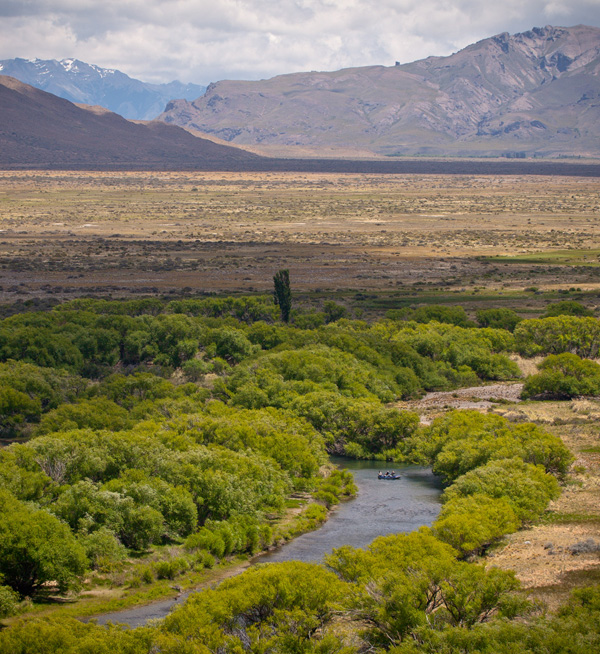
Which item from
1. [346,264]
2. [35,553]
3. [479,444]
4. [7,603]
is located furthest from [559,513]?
[346,264]

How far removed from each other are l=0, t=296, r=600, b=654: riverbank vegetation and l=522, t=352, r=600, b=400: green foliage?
1.56ft

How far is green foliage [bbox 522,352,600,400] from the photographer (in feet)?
225

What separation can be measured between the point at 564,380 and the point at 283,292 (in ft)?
95.7

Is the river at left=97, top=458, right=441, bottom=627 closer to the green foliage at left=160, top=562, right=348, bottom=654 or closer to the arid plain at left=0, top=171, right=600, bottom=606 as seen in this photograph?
the green foliage at left=160, top=562, right=348, bottom=654

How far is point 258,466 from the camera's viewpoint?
4588cm

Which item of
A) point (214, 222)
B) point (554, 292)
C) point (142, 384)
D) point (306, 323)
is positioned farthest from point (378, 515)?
point (214, 222)

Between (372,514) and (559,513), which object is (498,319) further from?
(372,514)

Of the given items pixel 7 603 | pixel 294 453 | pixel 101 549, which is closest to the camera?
pixel 7 603

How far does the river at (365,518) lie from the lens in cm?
3412

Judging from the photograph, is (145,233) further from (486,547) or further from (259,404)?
(486,547)

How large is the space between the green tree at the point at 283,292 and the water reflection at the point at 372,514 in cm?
3286

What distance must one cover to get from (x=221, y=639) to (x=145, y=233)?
5827 inches

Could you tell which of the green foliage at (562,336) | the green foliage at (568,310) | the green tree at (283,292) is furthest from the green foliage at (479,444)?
the green foliage at (568,310)

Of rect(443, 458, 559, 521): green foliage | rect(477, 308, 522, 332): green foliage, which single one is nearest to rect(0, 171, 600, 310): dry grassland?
rect(477, 308, 522, 332): green foliage
